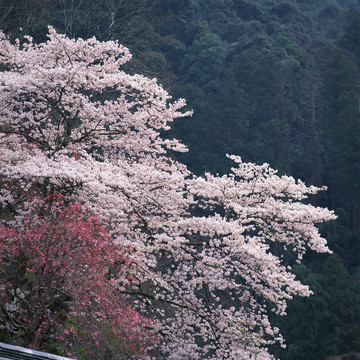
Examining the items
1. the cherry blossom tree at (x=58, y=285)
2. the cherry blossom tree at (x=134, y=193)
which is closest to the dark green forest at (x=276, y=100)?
the cherry blossom tree at (x=134, y=193)

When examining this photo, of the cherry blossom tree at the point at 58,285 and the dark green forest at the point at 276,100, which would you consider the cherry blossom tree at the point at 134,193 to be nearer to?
the cherry blossom tree at the point at 58,285

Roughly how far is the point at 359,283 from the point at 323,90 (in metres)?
13.3

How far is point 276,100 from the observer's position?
32875 mm

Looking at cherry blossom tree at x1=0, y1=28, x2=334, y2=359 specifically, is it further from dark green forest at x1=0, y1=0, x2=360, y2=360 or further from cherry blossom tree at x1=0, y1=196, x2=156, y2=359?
dark green forest at x1=0, y1=0, x2=360, y2=360

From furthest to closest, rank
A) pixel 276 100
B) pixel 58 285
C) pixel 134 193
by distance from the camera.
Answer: pixel 276 100 < pixel 134 193 < pixel 58 285

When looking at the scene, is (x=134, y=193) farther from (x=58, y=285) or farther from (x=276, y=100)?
(x=276, y=100)

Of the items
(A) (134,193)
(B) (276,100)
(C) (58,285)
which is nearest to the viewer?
(C) (58,285)

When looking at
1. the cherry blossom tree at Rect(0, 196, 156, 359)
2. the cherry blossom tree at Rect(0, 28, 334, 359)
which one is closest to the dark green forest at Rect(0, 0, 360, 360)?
the cherry blossom tree at Rect(0, 28, 334, 359)

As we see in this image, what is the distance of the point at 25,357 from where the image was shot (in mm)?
4133

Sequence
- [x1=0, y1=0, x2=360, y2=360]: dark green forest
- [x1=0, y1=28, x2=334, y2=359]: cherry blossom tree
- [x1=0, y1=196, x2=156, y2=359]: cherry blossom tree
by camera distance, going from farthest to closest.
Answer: [x1=0, y1=0, x2=360, y2=360]: dark green forest
[x1=0, y1=28, x2=334, y2=359]: cherry blossom tree
[x1=0, y1=196, x2=156, y2=359]: cherry blossom tree

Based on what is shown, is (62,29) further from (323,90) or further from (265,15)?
(265,15)

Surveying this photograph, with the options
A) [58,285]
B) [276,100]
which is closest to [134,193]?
[58,285]

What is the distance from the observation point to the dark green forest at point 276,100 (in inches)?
878

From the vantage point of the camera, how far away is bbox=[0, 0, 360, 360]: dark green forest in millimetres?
22312
